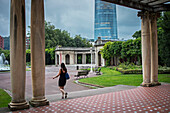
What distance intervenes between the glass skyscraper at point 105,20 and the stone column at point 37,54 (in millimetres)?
122880

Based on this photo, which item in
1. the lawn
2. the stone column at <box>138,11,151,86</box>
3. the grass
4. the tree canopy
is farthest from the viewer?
the tree canopy

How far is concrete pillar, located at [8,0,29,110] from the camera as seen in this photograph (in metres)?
5.63

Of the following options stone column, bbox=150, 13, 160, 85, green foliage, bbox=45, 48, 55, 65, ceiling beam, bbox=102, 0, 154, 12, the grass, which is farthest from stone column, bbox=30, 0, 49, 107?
green foliage, bbox=45, 48, 55, 65

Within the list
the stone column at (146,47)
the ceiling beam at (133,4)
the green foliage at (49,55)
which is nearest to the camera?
the ceiling beam at (133,4)

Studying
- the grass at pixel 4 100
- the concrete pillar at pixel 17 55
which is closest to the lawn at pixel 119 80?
the grass at pixel 4 100

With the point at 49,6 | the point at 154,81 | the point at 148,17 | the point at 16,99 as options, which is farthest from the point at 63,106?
A: the point at 49,6

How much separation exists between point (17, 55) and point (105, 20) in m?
128

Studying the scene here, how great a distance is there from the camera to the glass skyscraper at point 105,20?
418 feet

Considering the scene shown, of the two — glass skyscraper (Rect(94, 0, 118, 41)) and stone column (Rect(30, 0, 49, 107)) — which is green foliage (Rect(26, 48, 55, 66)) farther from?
glass skyscraper (Rect(94, 0, 118, 41))

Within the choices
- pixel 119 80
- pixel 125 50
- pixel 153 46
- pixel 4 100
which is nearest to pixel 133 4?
pixel 153 46

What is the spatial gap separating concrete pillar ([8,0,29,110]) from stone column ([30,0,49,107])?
469 mm

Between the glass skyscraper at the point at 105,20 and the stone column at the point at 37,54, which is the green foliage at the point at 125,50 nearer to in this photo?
the stone column at the point at 37,54

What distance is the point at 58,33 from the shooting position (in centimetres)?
7475

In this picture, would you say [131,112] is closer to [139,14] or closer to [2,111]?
[2,111]
